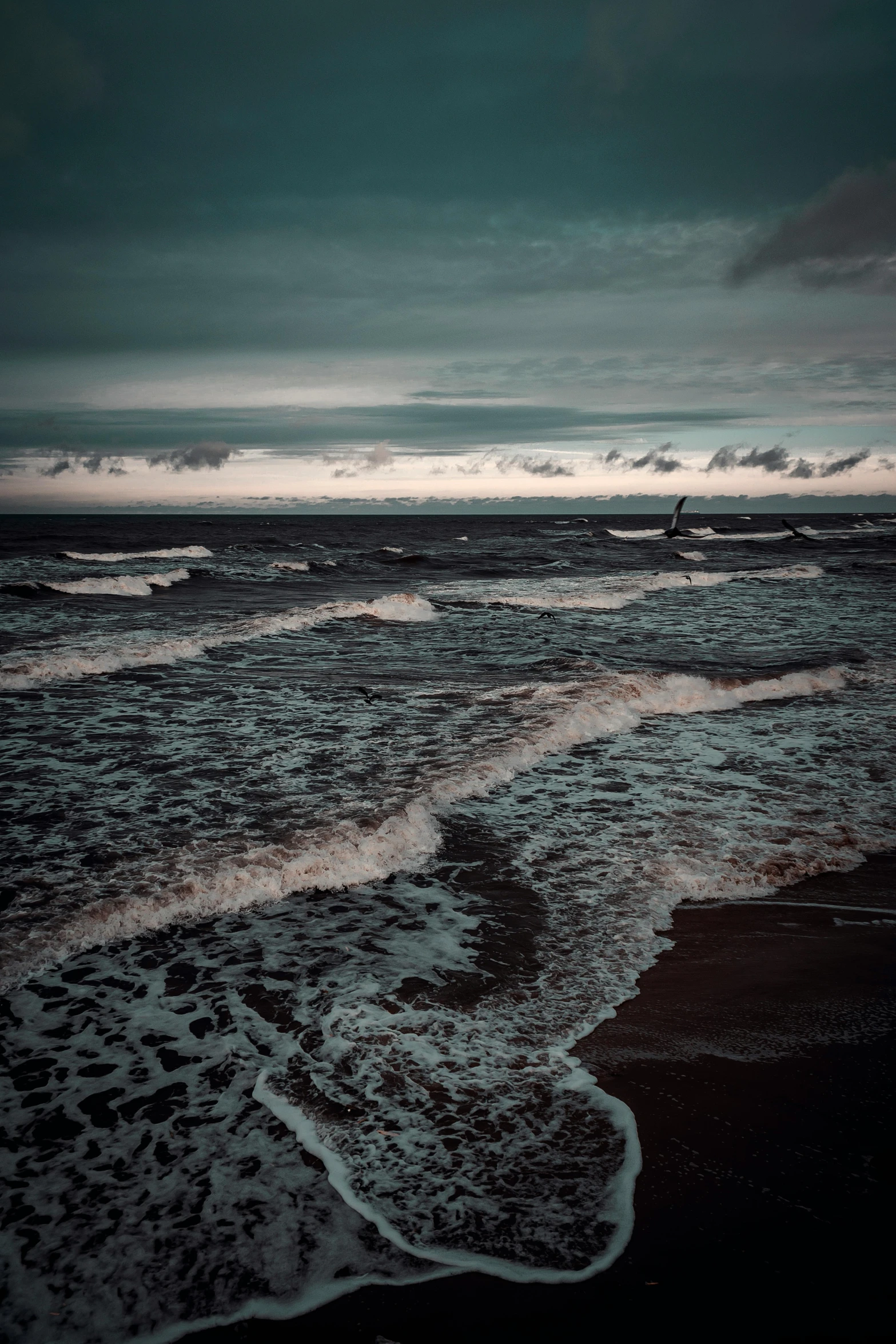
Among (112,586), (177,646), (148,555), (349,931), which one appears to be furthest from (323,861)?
(148,555)

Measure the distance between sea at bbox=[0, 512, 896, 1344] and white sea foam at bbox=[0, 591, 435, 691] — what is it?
0.35 ft

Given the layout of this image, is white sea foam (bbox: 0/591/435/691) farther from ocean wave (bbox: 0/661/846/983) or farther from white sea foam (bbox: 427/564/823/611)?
ocean wave (bbox: 0/661/846/983)

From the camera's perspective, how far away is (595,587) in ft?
81.1

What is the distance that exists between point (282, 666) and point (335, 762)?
17.3ft

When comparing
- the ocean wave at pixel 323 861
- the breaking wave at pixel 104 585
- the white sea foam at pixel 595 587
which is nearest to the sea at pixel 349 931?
the ocean wave at pixel 323 861

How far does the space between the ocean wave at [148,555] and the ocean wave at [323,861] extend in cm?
3020

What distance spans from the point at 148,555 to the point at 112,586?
1416cm

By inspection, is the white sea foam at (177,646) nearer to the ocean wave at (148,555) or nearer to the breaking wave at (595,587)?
the breaking wave at (595,587)

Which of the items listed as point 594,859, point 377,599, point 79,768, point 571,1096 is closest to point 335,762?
point 79,768

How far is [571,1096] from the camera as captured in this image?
2.94 m

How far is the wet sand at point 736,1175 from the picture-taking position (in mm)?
2062

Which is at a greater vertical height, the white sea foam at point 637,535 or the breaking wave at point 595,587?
the white sea foam at point 637,535

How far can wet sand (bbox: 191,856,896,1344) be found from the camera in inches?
81.2

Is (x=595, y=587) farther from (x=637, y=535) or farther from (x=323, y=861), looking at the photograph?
(x=637, y=535)
